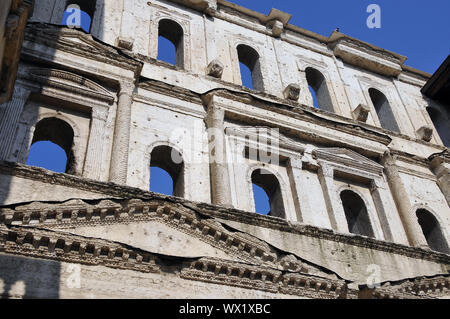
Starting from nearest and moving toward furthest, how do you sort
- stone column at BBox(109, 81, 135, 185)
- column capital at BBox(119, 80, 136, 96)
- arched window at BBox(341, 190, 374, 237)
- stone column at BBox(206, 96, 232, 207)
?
1. stone column at BBox(109, 81, 135, 185)
2. stone column at BBox(206, 96, 232, 207)
3. column capital at BBox(119, 80, 136, 96)
4. arched window at BBox(341, 190, 374, 237)

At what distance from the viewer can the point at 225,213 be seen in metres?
10.9

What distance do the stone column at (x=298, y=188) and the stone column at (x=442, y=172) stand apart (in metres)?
5.03

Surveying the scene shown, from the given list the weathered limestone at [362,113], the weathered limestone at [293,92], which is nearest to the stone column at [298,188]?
the weathered limestone at [293,92]

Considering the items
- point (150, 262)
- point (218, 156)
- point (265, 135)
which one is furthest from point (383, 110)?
point (150, 262)

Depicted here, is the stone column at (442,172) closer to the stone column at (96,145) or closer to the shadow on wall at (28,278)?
the stone column at (96,145)

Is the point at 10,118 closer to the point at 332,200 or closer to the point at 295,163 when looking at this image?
the point at 295,163

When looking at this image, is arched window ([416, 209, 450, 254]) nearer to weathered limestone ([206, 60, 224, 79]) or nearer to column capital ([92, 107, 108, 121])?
weathered limestone ([206, 60, 224, 79])

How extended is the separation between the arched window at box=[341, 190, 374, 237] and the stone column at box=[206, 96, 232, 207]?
3.91 m

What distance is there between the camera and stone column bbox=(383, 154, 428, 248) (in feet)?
44.7

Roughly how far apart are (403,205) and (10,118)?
9.75 meters

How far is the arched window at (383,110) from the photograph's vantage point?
714 inches

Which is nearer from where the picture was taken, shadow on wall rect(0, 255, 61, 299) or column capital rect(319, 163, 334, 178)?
shadow on wall rect(0, 255, 61, 299)

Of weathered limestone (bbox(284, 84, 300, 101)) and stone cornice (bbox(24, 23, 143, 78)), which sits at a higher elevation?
weathered limestone (bbox(284, 84, 300, 101))

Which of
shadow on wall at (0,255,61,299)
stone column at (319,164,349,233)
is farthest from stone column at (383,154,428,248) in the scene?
shadow on wall at (0,255,61,299)
